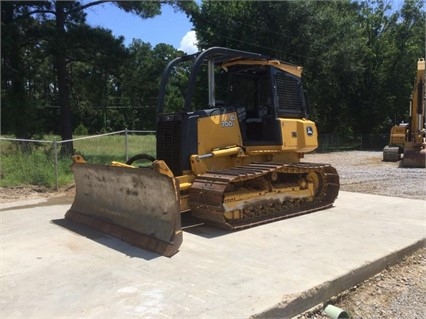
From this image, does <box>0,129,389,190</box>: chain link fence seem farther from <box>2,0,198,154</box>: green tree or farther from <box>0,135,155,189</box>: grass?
<box>2,0,198,154</box>: green tree

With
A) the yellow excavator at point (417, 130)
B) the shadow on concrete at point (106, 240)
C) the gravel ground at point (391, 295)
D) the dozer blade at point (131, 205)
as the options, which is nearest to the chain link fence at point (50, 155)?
the dozer blade at point (131, 205)

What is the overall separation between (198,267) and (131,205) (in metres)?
1.79

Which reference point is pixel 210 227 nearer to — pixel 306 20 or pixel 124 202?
pixel 124 202

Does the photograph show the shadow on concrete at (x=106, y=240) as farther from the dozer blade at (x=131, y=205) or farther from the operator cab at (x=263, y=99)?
the operator cab at (x=263, y=99)

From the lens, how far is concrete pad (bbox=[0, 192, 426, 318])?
3957 mm

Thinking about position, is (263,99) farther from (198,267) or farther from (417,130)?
(417,130)

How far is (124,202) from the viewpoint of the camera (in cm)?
651

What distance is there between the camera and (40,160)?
1217cm

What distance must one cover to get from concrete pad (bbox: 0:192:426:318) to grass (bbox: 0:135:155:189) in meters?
3.90

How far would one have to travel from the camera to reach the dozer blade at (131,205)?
5641mm

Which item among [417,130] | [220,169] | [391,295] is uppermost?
[417,130]

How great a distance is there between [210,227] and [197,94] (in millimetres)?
21104

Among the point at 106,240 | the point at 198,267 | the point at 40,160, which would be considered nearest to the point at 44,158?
the point at 40,160

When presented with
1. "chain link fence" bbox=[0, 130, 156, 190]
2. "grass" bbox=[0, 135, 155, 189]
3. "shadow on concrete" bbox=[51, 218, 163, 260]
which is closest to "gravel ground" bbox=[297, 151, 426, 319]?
"shadow on concrete" bbox=[51, 218, 163, 260]
